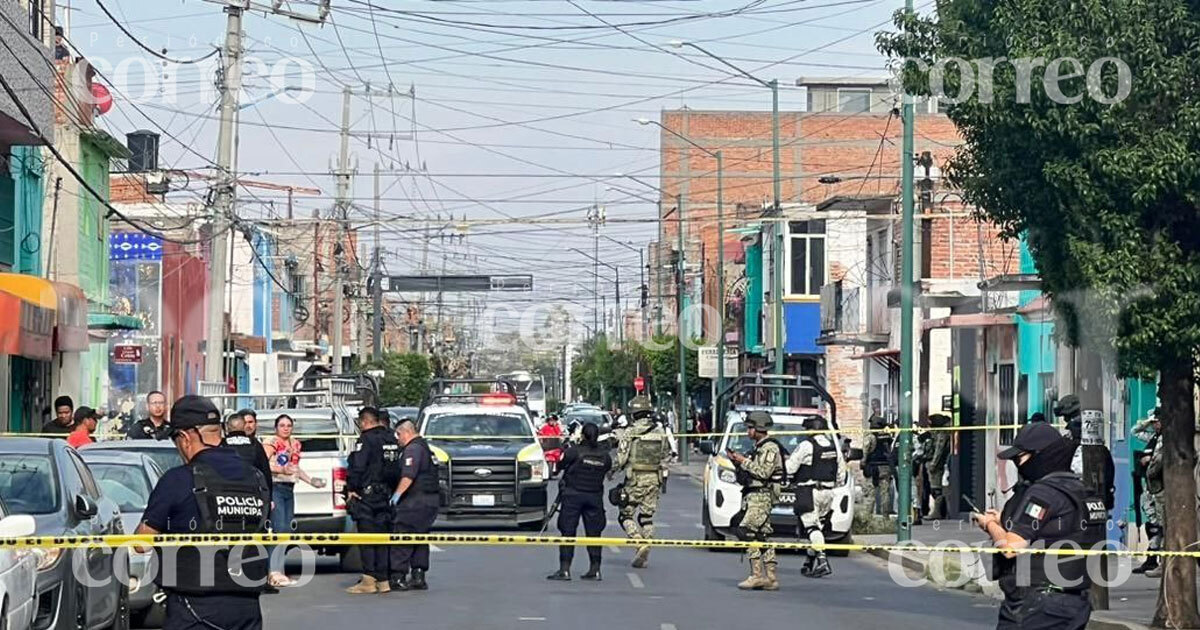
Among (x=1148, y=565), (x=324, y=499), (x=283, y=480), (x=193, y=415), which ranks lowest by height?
→ (x=1148, y=565)

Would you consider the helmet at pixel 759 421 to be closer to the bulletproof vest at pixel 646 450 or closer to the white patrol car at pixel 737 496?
the bulletproof vest at pixel 646 450

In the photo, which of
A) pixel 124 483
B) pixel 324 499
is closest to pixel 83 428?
pixel 324 499

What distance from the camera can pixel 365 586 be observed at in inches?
764

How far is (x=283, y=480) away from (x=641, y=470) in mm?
4208

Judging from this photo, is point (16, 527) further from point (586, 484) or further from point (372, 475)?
point (586, 484)

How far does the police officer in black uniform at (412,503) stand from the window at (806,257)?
40.4 m

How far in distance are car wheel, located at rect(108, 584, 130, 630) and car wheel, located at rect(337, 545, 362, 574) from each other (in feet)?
22.8

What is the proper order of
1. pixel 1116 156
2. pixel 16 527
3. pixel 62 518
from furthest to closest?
pixel 1116 156
pixel 62 518
pixel 16 527

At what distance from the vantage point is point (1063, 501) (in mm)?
10125

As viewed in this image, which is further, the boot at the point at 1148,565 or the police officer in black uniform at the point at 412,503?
the boot at the point at 1148,565

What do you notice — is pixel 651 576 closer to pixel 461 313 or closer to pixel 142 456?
pixel 142 456

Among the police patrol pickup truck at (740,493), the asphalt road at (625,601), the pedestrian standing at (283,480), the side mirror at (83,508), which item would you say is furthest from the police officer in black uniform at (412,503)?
the side mirror at (83,508)

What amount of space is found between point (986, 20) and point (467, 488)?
14136 millimetres

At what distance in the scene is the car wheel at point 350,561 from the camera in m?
21.8
